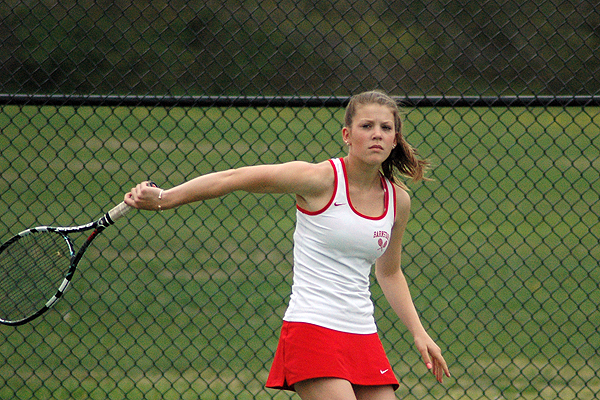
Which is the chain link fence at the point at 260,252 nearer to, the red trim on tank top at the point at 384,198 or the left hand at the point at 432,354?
the red trim on tank top at the point at 384,198

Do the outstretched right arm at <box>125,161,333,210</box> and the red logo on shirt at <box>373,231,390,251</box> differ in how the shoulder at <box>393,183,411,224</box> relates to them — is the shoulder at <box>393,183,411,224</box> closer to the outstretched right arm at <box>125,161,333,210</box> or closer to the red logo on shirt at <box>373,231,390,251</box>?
the red logo on shirt at <box>373,231,390,251</box>

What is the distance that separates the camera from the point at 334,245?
2477mm

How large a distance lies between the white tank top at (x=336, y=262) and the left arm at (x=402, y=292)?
0.66 feet

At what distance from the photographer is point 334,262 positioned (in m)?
2.50

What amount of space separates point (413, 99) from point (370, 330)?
5.00 feet

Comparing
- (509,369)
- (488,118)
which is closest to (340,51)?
(488,118)

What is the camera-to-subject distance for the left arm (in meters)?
2.68

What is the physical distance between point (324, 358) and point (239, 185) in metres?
0.65

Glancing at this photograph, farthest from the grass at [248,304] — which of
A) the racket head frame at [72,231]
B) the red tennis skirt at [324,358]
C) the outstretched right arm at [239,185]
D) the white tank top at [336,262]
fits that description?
the outstretched right arm at [239,185]

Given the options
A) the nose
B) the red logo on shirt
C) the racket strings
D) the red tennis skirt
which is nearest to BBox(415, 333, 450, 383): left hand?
the red tennis skirt

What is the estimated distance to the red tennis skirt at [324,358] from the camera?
240 cm

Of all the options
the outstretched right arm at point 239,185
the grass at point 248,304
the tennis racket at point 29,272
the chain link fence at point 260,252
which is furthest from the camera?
the grass at point 248,304

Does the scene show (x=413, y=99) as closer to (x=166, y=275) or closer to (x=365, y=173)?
(x=365, y=173)

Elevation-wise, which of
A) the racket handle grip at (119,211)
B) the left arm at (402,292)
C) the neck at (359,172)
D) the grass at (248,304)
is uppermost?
the neck at (359,172)
